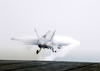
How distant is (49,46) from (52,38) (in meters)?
9.35

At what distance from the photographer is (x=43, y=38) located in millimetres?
62406

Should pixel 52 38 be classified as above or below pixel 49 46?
above

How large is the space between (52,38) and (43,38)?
7.94 m

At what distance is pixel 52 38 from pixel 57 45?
14.2 ft

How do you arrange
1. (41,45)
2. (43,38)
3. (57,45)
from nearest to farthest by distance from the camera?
(41,45), (43,38), (57,45)

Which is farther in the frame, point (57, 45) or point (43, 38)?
point (57, 45)

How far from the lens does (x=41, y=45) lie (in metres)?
57.8

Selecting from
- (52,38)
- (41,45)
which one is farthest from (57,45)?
(41,45)

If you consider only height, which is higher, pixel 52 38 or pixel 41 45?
pixel 52 38

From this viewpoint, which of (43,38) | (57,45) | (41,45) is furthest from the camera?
(57,45)

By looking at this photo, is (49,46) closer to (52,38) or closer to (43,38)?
(43,38)

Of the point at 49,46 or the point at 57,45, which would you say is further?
the point at 57,45

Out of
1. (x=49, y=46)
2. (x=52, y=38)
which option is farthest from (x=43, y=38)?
(x=52, y=38)

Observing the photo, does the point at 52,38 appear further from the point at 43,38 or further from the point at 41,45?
the point at 41,45
